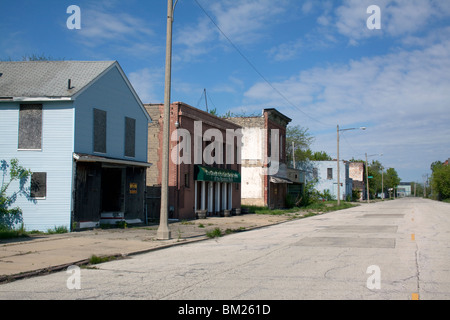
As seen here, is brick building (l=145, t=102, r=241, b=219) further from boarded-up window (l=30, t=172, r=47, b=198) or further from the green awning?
boarded-up window (l=30, t=172, r=47, b=198)

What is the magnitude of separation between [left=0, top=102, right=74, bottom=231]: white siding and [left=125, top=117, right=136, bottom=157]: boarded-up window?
4105 mm

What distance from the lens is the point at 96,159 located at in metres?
17.7

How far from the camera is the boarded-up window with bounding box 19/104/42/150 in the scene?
1806 cm

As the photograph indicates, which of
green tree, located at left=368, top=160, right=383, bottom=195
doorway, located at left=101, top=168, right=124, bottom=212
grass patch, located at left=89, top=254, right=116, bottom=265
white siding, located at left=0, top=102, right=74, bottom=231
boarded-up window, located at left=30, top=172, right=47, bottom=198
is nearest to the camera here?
grass patch, located at left=89, top=254, right=116, bottom=265

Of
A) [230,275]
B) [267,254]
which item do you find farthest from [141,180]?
[230,275]

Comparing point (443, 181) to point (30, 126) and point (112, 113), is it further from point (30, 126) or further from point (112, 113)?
point (30, 126)

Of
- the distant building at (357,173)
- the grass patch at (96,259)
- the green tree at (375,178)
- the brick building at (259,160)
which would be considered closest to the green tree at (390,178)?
the green tree at (375,178)

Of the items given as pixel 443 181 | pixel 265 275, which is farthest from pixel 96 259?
pixel 443 181

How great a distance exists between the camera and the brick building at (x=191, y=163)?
25109 millimetres

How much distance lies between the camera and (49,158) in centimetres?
1781

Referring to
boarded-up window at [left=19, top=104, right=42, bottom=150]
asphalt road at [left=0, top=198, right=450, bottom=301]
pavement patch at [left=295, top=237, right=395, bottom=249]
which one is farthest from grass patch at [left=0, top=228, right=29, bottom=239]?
pavement patch at [left=295, top=237, right=395, bottom=249]

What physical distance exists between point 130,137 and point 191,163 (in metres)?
5.58

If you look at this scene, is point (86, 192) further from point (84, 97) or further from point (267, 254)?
point (267, 254)
